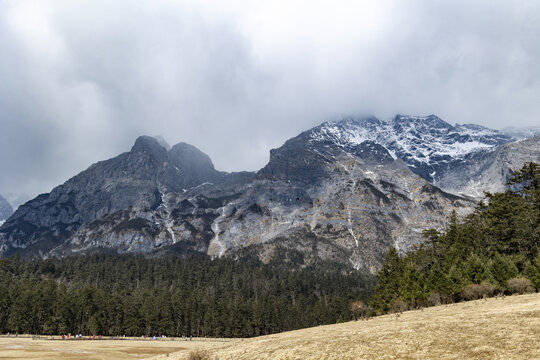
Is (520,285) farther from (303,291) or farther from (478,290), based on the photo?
(303,291)

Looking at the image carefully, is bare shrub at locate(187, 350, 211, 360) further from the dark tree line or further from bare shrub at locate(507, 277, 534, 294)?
the dark tree line

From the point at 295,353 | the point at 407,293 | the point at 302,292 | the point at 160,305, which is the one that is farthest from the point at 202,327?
the point at 295,353

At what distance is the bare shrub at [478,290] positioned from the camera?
55763 millimetres

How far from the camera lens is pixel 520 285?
2048 inches

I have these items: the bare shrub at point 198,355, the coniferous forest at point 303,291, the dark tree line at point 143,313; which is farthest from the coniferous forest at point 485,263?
the dark tree line at point 143,313

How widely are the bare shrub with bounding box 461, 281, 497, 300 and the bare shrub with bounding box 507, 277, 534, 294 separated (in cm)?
239

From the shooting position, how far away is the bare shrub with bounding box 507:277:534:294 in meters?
51.2

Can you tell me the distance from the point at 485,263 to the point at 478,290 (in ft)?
24.3

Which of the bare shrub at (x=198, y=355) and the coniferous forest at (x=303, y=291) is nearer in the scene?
the bare shrub at (x=198, y=355)

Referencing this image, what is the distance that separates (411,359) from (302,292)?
18182 centimetres

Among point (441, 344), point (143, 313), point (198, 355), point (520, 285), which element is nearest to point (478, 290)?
point (520, 285)

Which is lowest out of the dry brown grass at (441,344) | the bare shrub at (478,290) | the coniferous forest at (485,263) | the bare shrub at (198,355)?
the bare shrub at (198,355)

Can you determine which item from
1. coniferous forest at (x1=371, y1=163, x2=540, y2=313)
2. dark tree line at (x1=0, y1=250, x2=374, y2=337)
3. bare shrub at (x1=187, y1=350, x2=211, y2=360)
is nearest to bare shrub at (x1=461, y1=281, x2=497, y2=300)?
coniferous forest at (x1=371, y1=163, x2=540, y2=313)

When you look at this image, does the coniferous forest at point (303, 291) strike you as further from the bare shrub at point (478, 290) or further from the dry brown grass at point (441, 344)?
the dry brown grass at point (441, 344)
